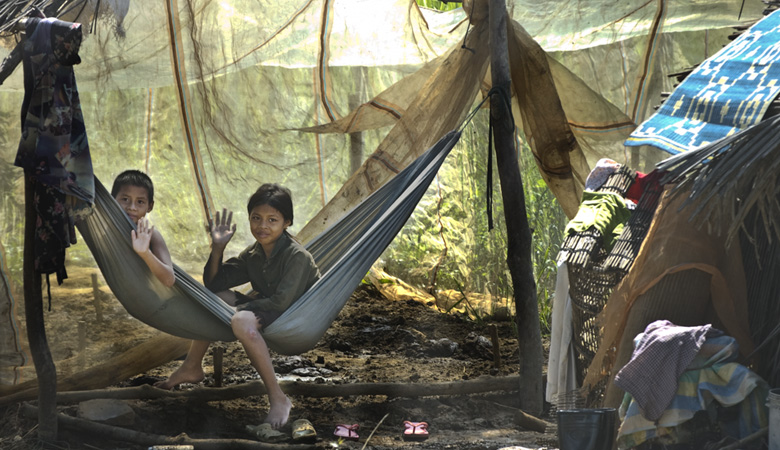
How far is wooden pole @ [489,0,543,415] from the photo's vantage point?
3367mm

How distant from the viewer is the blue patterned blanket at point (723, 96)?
2.40 m

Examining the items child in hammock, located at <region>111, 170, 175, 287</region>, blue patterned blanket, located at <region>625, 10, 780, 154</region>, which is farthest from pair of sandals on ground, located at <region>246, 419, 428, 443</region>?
blue patterned blanket, located at <region>625, 10, 780, 154</region>

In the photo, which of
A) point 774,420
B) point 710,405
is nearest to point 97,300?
point 710,405

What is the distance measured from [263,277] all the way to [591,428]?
4.88 ft

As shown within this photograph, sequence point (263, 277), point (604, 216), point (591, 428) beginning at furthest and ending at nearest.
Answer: point (263, 277)
point (604, 216)
point (591, 428)

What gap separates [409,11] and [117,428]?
7.96 ft

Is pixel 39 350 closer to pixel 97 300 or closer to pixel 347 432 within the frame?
pixel 97 300

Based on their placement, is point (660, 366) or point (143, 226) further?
point (143, 226)

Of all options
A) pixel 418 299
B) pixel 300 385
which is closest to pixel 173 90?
pixel 300 385

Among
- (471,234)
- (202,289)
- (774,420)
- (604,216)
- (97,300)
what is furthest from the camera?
(471,234)

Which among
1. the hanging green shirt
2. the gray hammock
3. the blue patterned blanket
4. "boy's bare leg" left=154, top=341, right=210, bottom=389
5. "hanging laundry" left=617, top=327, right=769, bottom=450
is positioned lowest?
"boy's bare leg" left=154, top=341, right=210, bottom=389

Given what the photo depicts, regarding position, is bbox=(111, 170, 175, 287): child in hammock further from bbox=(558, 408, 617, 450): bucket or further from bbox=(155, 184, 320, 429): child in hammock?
bbox=(558, 408, 617, 450): bucket

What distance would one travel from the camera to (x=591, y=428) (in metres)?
2.41

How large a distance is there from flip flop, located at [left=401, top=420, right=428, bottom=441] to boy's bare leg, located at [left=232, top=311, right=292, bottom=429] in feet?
1.56
